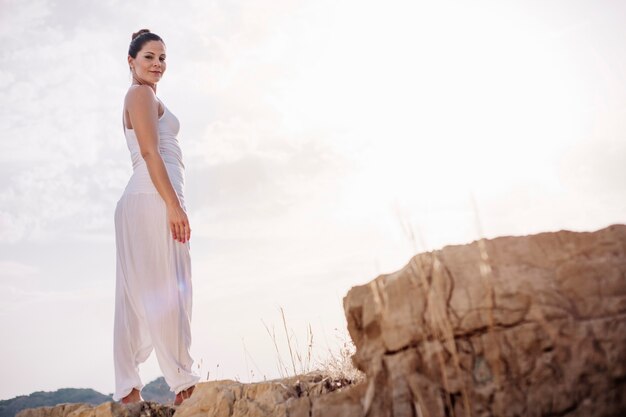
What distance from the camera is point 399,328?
6.92ft

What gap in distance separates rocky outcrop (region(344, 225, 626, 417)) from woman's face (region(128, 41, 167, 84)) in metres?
2.61

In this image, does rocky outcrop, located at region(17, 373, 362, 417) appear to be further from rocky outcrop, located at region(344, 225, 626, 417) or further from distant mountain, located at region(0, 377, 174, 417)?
distant mountain, located at region(0, 377, 174, 417)

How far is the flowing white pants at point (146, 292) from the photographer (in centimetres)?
369

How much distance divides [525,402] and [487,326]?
27 centimetres

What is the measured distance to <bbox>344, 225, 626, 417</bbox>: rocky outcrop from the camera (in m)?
1.87

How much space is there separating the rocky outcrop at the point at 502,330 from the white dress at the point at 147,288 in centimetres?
183

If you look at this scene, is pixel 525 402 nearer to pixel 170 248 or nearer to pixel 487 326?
pixel 487 326

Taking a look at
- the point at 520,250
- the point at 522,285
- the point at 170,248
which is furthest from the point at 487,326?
the point at 170,248

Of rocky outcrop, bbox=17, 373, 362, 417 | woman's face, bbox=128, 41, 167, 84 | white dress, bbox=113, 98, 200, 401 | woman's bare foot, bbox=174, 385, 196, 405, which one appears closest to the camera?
rocky outcrop, bbox=17, 373, 362, 417

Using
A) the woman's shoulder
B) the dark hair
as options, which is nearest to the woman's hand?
the woman's shoulder

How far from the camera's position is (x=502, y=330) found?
6.48 feet

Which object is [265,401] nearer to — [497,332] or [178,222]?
[497,332]

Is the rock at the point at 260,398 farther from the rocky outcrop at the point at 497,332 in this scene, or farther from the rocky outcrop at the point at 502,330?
the rocky outcrop at the point at 502,330

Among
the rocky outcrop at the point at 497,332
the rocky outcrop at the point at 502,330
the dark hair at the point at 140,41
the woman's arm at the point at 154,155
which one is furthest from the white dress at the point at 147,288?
the rocky outcrop at the point at 502,330
